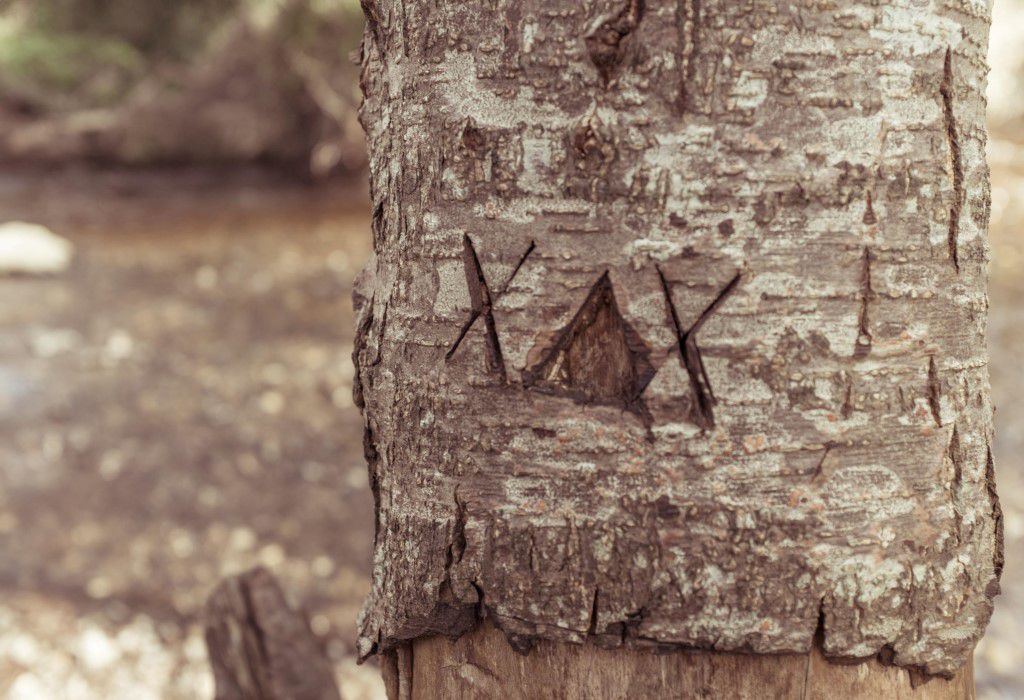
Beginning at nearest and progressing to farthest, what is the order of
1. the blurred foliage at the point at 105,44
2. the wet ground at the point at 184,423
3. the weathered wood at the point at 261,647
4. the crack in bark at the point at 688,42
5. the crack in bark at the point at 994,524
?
the crack in bark at the point at 688,42, the crack in bark at the point at 994,524, the weathered wood at the point at 261,647, the wet ground at the point at 184,423, the blurred foliage at the point at 105,44

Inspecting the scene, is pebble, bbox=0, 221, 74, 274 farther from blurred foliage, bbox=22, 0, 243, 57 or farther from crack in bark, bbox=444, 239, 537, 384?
crack in bark, bbox=444, 239, 537, 384

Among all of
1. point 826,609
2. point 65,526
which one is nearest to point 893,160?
point 826,609

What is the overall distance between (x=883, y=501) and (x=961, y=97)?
45cm

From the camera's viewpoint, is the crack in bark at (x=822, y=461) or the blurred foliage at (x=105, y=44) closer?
the crack in bark at (x=822, y=461)

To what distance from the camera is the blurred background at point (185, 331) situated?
4426 mm

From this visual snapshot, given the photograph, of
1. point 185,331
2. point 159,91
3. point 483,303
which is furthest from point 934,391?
point 159,91

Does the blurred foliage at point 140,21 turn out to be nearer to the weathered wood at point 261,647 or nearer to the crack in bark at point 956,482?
the weathered wood at point 261,647

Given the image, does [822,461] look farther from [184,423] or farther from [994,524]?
[184,423]

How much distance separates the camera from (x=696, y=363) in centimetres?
94

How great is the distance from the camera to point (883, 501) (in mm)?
974

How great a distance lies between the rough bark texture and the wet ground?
3.22 meters

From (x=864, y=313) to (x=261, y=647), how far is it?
1894 millimetres

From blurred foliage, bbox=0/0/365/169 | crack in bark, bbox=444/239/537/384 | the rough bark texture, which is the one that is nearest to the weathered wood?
the rough bark texture

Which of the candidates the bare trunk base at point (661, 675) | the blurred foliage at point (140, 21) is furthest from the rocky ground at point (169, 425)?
the bare trunk base at point (661, 675)
